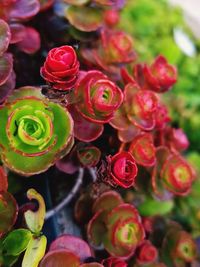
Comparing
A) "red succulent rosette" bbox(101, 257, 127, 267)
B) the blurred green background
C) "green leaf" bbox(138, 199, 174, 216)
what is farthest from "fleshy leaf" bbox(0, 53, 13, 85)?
the blurred green background

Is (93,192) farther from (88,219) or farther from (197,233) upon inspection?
(197,233)

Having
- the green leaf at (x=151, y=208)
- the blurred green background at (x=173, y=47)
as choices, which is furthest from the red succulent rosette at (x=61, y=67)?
the blurred green background at (x=173, y=47)

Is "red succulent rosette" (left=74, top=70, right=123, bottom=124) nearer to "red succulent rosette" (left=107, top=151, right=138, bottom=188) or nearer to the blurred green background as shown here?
"red succulent rosette" (left=107, top=151, right=138, bottom=188)

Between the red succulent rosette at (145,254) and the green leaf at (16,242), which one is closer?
the green leaf at (16,242)

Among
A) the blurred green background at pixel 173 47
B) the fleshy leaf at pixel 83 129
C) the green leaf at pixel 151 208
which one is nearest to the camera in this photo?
the fleshy leaf at pixel 83 129

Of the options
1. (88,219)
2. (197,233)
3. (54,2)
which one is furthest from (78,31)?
(197,233)

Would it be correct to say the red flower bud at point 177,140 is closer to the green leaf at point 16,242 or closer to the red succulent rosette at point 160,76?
the red succulent rosette at point 160,76
